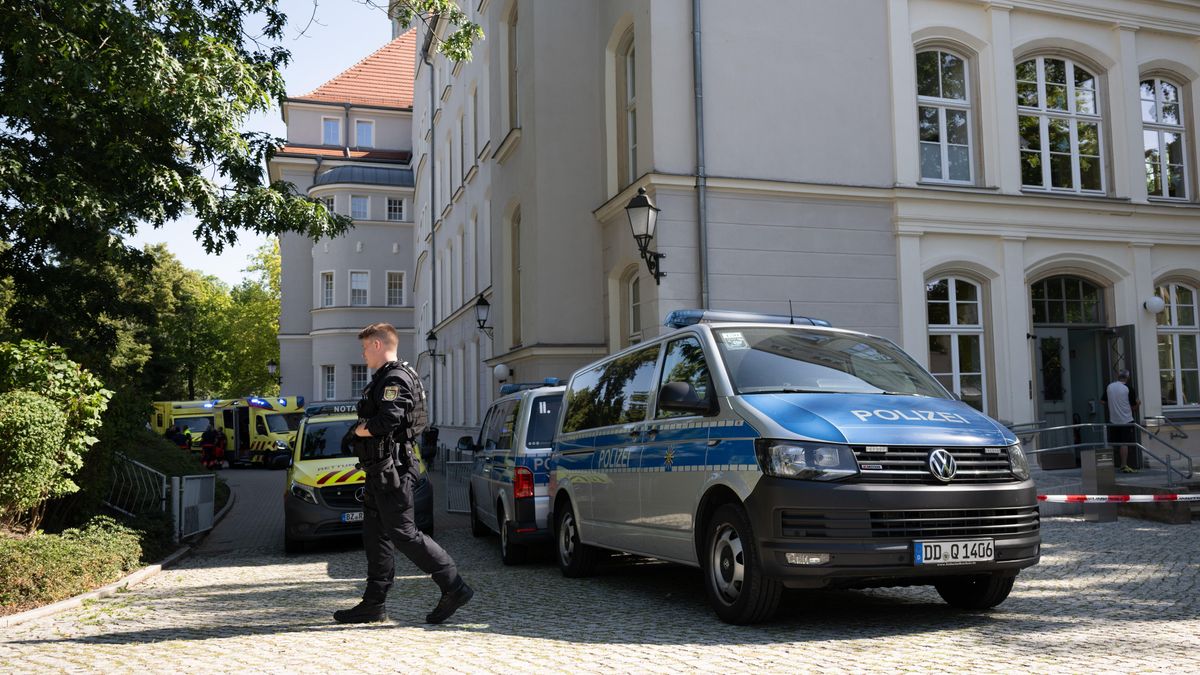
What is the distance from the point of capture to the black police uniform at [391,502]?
671 cm

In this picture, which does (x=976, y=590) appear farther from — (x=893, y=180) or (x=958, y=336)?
(x=958, y=336)

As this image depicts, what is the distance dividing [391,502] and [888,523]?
10.1ft

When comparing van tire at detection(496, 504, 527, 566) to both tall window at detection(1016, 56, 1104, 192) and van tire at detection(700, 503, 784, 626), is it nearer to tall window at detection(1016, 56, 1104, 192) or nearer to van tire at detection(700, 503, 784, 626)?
van tire at detection(700, 503, 784, 626)

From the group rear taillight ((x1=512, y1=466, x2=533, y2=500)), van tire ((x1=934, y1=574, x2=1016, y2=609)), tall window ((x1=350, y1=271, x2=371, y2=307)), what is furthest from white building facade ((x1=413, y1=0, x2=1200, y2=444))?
tall window ((x1=350, y1=271, x2=371, y2=307))

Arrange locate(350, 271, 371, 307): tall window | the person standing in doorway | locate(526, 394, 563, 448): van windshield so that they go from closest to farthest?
1. locate(526, 394, 563, 448): van windshield
2. the person standing in doorway
3. locate(350, 271, 371, 307): tall window

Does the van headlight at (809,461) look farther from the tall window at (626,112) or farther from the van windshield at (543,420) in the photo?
the tall window at (626,112)

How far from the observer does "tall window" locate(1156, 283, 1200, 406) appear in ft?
63.9

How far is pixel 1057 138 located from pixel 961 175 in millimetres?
2320

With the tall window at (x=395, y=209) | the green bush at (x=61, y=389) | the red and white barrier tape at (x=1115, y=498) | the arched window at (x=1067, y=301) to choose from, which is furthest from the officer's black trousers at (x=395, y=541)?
the tall window at (x=395, y=209)

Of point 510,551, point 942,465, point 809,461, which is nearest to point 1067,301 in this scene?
point 510,551

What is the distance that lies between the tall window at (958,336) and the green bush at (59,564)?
1314 centimetres

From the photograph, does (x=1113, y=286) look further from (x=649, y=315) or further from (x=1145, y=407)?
(x=649, y=315)

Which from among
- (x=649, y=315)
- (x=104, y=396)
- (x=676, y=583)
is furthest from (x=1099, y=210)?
(x=104, y=396)

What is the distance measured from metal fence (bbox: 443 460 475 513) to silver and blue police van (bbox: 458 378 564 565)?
5.41 m
